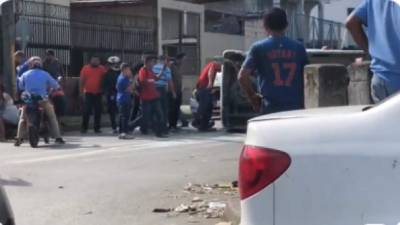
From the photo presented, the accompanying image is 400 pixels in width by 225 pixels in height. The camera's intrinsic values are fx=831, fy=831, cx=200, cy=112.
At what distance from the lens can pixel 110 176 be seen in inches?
439

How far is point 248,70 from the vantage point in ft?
Result: 22.7

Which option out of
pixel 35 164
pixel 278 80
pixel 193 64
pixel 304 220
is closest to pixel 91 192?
pixel 35 164

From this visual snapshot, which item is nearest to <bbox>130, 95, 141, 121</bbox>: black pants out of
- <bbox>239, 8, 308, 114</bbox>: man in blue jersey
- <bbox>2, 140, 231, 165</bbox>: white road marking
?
<bbox>2, 140, 231, 165</bbox>: white road marking

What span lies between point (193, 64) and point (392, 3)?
27.1 metres

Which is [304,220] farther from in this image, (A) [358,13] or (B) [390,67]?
(A) [358,13]

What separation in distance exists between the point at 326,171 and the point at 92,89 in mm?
15498

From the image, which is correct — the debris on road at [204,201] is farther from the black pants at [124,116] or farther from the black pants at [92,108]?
the black pants at [92,108]

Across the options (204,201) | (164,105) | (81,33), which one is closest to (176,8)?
(81,33)

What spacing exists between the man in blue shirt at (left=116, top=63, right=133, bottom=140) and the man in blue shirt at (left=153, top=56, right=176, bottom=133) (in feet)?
2.03

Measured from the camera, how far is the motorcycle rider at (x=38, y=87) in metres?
15.2

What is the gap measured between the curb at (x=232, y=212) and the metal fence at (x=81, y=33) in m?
14.2

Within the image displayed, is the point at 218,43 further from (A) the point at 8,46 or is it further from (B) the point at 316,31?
(A) the point at 8,46

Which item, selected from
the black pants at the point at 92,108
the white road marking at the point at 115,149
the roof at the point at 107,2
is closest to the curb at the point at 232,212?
the white road marking at the point at 115,149

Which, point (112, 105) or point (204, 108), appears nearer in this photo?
point (204, 108)
